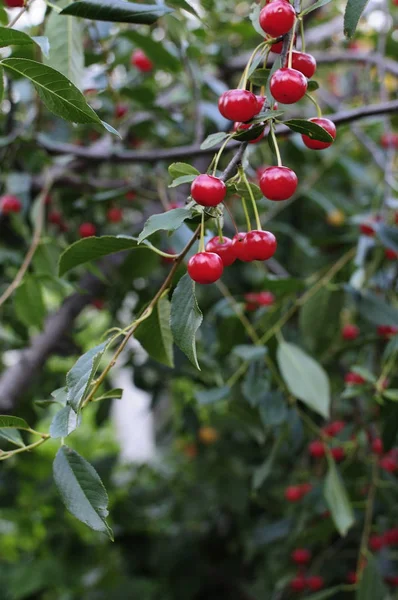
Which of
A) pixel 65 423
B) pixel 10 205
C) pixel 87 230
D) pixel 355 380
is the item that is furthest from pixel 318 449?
pixel 65 423

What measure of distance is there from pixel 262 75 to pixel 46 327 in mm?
780

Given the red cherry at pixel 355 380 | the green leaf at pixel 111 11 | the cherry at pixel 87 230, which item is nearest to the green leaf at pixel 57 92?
the green leaf at pixel 111 11

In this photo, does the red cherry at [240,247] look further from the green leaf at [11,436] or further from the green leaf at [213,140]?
the green leaf at [11,436]

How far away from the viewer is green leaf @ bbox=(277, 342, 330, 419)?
0.83 m

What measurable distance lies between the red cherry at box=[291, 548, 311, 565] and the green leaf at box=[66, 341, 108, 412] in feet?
3.17

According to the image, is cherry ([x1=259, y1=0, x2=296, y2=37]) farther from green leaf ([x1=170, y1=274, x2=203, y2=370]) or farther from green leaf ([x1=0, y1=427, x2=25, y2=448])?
green leaf ([x1=0, y1=427, x2=25, y2=448])

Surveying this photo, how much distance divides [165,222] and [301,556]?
1013 mm

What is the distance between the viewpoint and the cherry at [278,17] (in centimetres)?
44

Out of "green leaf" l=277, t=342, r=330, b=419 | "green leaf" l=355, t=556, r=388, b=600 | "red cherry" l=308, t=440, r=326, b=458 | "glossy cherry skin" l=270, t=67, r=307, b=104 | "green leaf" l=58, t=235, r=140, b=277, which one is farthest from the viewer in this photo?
"red cherry" l=308, t=440, r=326, b=458

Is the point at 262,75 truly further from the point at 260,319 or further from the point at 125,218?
the point at 125,218

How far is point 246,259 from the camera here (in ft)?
1.66

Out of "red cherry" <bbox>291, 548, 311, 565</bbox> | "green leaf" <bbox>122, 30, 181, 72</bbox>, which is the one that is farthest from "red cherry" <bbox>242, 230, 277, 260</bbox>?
"red cherry" <bbox>291, 548, 311, 565</bbox>

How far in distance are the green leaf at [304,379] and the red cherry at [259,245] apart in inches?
14.3

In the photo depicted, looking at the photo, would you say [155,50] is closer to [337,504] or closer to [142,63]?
[142,63]
